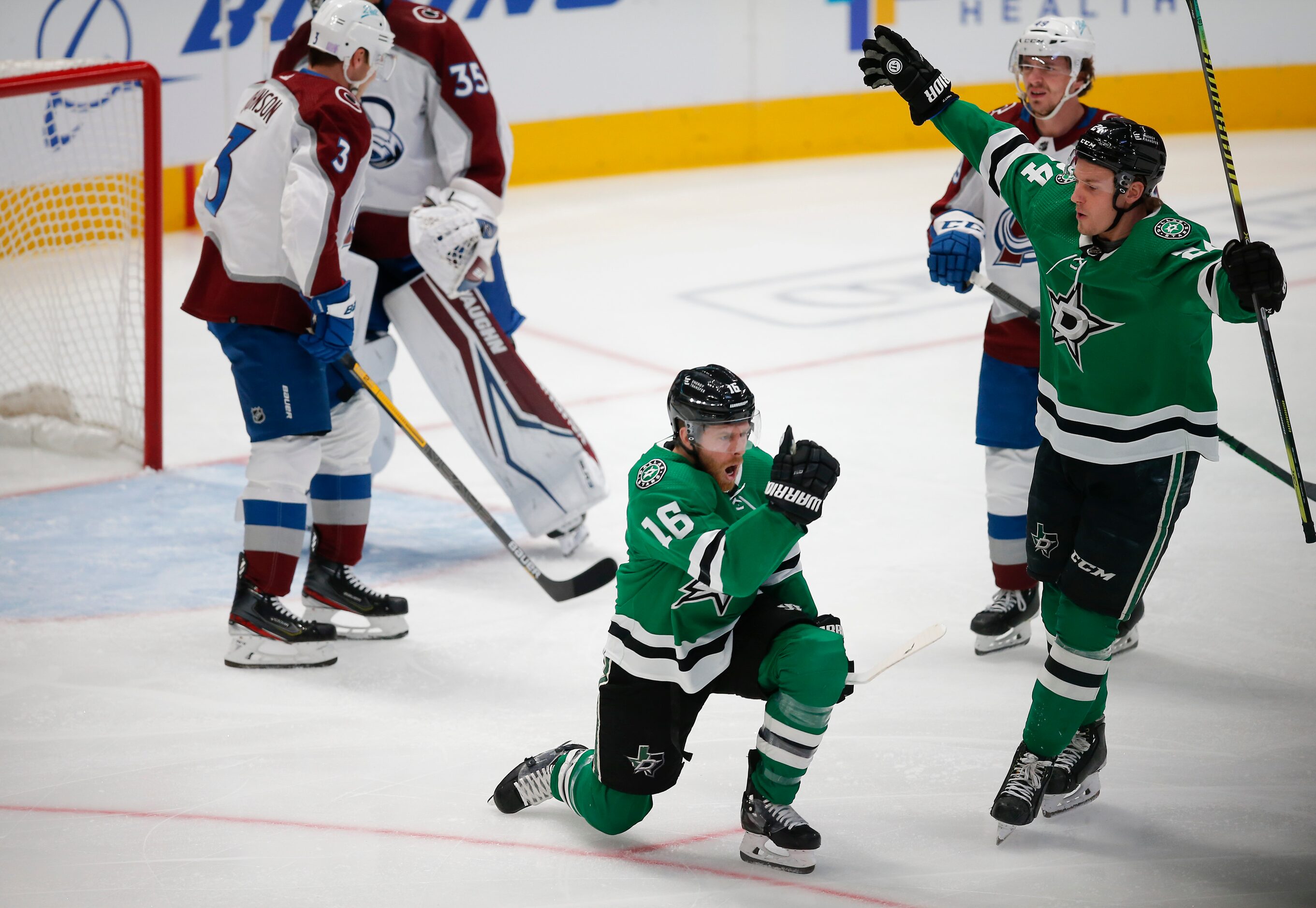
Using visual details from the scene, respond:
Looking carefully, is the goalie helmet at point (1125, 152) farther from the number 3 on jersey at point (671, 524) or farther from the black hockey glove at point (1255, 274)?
the number 3 on jersey at point (671, 524)

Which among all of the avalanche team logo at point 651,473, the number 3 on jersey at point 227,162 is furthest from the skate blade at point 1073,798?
the number 3 on jersey at point 227,162

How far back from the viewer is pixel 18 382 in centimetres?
464

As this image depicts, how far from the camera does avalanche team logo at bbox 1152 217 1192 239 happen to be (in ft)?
7.43

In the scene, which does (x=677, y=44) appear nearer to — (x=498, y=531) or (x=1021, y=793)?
(x=498, y=531)

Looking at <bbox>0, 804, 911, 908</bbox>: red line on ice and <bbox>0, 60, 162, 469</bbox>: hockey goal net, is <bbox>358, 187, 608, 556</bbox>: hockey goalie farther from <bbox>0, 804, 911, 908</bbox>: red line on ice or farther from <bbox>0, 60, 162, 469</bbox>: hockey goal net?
<bbox>0, 804, 911, 908</bbox>: red line on ice

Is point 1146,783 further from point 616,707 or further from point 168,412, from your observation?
point 168,412

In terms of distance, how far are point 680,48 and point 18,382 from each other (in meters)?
5.42

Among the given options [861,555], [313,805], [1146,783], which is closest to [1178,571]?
[861,555]

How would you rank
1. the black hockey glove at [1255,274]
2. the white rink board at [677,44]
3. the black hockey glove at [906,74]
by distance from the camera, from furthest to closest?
the white rink board at [677,44], the black hockey glove at [906,74], the black hockey glove at [1255,274]

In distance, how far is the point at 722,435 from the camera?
2227 millimetres

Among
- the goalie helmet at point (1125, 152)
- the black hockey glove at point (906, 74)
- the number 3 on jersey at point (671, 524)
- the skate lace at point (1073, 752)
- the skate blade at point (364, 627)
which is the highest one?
the black hockey glove at point (906, 74)

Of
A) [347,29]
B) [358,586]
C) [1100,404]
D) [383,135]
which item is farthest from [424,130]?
[1100,404]

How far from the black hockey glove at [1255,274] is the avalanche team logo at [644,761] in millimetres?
1077

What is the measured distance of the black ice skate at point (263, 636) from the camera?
3.13 metres
